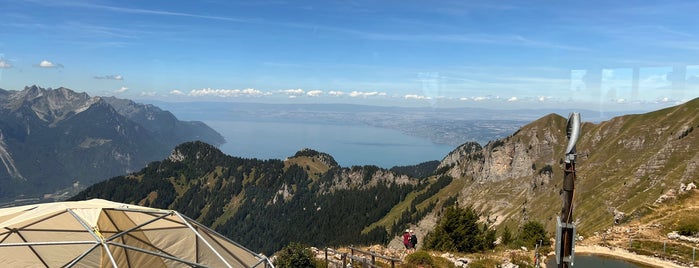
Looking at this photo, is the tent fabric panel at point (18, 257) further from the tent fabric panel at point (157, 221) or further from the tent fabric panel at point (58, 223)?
the tent fabric panel at point (157, 221)

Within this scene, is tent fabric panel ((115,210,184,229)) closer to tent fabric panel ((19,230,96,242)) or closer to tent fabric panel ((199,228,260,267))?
tent fabric panel ((199,228,260,267))

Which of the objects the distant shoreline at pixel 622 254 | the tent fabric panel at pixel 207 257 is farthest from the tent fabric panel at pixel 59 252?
the distant shoreline at pixel 622 254

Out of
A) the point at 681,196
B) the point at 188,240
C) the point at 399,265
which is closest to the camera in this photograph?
the point at 188,240

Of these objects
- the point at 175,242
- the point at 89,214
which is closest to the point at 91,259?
the point at 89,214

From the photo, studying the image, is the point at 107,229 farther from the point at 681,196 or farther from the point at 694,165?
the point at 694,165

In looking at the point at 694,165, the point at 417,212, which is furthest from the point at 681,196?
the point at 417,212

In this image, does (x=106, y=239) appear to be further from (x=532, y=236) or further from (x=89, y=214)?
(x=532, y=236)
